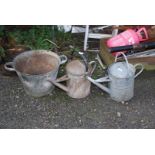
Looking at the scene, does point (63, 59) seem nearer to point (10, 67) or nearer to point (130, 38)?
point (10, 67)

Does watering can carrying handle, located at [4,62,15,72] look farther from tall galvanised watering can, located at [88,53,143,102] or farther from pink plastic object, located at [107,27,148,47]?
pink plastic object, located at [107,27,148,47]

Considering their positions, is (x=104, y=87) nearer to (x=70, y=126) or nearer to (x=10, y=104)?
(x=70, y=126)

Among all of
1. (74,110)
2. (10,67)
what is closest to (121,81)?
(74,110)

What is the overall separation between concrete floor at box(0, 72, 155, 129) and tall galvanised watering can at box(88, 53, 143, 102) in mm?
79

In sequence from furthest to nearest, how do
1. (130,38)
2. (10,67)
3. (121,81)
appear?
(10,67)
(130,38)
(121,81)

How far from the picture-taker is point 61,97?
264cm

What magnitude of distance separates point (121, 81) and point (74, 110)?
1.51 feet

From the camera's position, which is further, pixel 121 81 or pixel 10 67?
pixel 10 67

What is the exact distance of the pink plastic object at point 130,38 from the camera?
8.93 ft

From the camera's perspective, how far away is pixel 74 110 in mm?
2510

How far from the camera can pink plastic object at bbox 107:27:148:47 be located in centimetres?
272

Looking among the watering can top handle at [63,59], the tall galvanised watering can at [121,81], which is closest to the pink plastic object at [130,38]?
the tall galvanised watering can at [121,81]

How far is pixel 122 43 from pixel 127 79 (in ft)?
1.45
